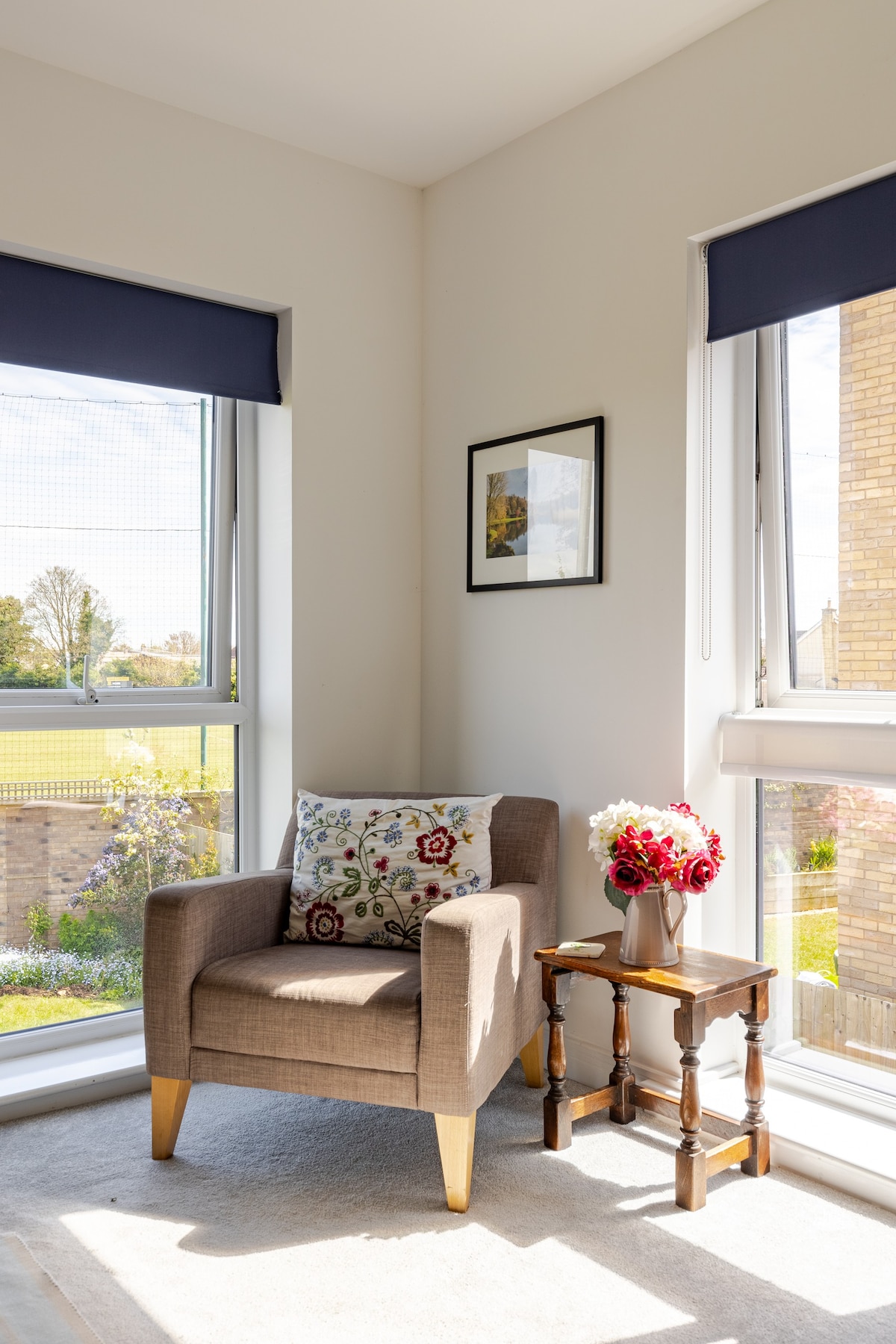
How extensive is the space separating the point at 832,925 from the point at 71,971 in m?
2.06

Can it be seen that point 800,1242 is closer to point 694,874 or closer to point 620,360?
point 694,874

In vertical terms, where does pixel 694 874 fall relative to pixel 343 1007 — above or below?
above

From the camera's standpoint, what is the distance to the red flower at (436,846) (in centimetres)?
263

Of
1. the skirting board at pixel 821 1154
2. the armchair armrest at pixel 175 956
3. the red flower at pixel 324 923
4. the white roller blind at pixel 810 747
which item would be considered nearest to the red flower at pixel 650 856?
the white roller blind at pixel 810 747

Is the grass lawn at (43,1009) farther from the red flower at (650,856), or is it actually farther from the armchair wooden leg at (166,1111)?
the red flower at (650,856)

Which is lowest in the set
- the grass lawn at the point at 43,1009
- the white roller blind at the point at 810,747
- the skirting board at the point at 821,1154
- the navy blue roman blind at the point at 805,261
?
the skirting board at the point at 821,1154

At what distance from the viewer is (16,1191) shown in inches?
86.4

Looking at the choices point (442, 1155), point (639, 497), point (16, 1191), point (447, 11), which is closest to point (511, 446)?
point (639, 497)

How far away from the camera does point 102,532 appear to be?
2.99 meters

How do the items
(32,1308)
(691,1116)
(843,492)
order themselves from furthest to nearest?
1. (843,492)
2. (691,1116)
3. (32,1308)

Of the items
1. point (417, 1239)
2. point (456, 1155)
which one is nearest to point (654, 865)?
point (456, 1155)

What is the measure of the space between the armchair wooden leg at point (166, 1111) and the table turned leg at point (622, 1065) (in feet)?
3.40

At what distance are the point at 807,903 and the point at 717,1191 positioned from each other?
2.35ft

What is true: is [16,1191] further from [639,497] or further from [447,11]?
[447,11]
